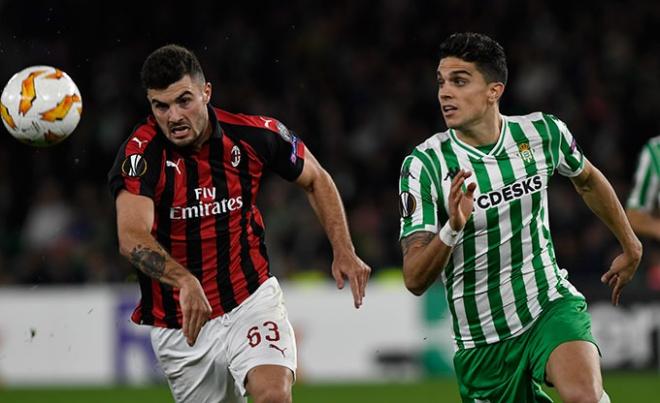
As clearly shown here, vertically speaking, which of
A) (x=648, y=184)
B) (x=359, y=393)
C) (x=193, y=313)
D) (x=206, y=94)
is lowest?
(x=359, y=393)

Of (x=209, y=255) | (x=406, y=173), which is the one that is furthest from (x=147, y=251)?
(x=406, y=173)

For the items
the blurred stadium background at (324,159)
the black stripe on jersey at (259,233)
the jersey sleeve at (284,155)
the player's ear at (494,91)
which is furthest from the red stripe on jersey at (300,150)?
the blurred stadium background at (324,159)

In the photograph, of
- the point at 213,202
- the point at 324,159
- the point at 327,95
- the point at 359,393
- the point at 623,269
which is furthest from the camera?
the point at 327,95

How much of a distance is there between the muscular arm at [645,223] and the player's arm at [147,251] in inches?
132

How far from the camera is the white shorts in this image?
5906 mm

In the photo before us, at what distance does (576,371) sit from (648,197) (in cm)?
265

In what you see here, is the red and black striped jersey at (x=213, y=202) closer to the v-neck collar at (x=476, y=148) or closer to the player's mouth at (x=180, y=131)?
the player's mouth at (x=180, y=131)

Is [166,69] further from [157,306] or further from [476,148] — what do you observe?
[476,148]

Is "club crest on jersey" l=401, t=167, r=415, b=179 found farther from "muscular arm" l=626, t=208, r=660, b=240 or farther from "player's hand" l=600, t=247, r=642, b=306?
"muscular arm" l=626, t=208, r=660, b=240

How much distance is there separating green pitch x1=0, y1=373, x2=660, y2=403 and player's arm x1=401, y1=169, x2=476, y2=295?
16.7ft

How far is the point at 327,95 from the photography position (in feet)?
51.8

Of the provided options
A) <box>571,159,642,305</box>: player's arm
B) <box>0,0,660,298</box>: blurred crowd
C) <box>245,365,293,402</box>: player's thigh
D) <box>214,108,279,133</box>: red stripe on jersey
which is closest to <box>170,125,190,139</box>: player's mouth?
<box>214,108,279,133</box>: red stripe on jersey

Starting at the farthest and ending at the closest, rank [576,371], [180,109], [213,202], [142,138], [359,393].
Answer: [359,393] → [213,202] → [142,138] → [180,109] → [576,371]

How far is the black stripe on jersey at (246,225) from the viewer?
20.1 ft
